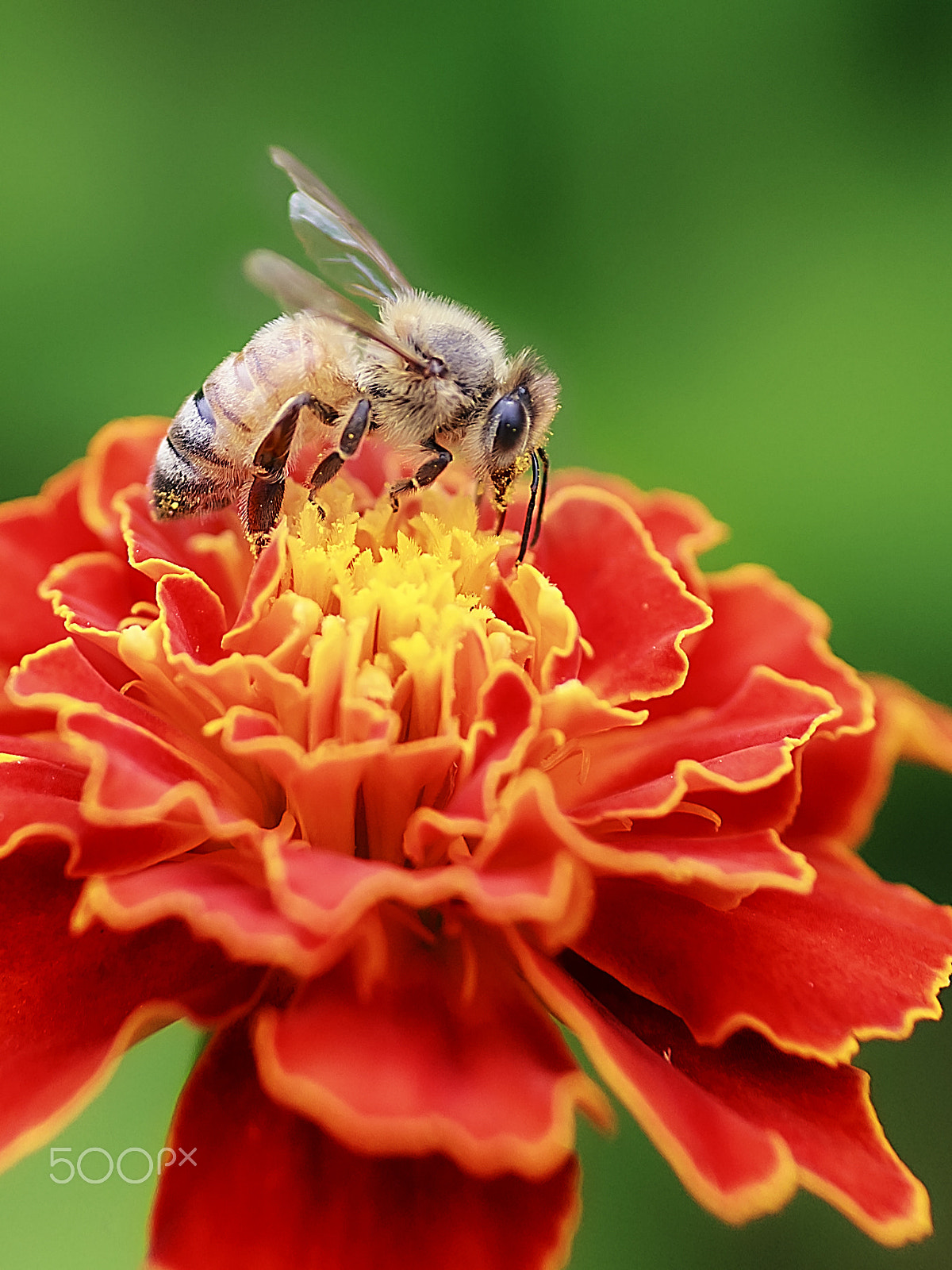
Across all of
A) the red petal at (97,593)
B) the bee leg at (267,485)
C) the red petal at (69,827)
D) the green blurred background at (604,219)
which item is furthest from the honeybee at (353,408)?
the green blurred background at (604,219)

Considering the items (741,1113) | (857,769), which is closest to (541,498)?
(857,769)

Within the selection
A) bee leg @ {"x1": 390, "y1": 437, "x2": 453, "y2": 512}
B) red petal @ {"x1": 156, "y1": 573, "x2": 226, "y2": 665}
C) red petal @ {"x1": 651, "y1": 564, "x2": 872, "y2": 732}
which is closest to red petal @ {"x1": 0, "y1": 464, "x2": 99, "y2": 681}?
red petal @ {"x1": 156, "y1": 573, "x2": 226, "y2": 665}

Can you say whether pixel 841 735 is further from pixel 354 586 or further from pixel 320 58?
pixel 320 58

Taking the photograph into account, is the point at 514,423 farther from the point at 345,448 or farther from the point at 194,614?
the point at 194,614

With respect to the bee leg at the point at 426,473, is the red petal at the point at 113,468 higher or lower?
lower

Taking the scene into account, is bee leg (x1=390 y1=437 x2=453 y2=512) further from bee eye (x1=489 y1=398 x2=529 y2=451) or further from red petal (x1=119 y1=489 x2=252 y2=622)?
red petal (x1=119 y1=489 x2=252 y2=622)

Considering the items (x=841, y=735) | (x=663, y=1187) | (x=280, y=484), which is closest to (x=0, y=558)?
(x=280, y=484)

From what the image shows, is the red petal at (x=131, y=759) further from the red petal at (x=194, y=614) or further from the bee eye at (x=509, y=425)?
the bee eye at (x=509, y=425)
